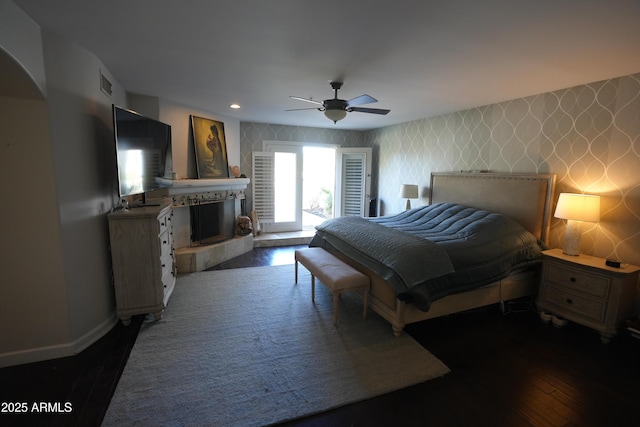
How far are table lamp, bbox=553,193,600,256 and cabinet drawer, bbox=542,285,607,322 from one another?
17.3 inches

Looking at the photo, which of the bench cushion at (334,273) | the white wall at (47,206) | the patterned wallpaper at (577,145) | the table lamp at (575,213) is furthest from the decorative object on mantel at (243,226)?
the table lamp at (575,213)

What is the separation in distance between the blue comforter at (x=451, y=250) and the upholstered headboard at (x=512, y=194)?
0.25 m

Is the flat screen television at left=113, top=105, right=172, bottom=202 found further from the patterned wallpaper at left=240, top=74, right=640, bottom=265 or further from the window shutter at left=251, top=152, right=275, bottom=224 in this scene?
the patterned wallpaper at left=240, top=74, right=640, bottom=265

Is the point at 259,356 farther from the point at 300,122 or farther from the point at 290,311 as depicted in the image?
the point at 300,122

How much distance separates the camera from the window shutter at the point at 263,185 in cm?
616

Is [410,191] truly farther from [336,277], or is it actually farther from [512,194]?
[336,277]

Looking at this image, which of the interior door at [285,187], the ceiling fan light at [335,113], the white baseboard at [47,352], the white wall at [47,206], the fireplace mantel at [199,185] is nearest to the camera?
the white wall at [47,206]

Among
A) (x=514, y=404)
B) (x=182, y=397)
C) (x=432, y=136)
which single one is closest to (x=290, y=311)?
(x=182, y=397)

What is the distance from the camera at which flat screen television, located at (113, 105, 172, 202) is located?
8.80 ft

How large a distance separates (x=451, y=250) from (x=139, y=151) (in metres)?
3.30

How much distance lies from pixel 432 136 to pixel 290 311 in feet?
12.7

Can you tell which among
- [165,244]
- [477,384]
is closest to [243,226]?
[165,244]

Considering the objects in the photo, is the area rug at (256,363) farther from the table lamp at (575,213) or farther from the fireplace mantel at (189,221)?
the table lamp at (575,213)

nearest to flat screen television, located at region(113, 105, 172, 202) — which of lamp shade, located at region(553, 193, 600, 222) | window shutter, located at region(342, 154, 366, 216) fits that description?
window shutter, located at region(342, 154, 366, 216)
